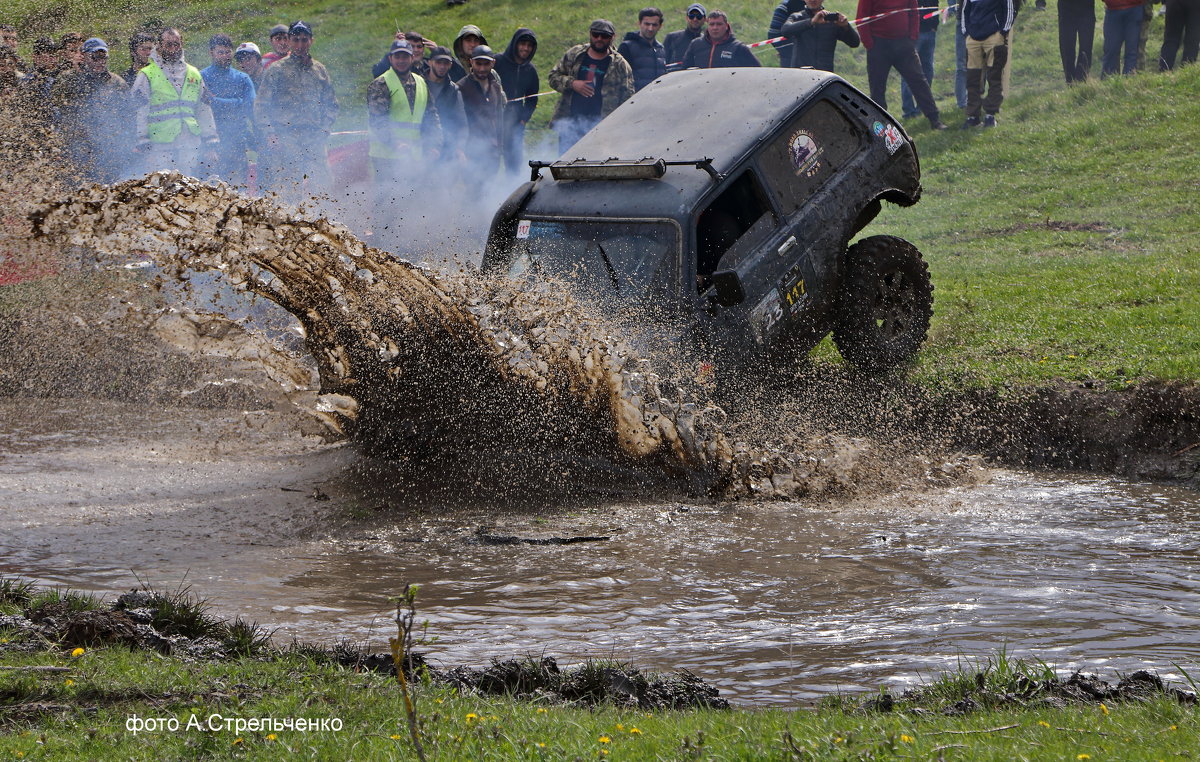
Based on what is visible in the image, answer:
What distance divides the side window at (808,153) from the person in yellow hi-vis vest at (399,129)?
6.47 m

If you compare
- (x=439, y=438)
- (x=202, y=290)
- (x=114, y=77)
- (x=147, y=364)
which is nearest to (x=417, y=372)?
(x=439, y=438)

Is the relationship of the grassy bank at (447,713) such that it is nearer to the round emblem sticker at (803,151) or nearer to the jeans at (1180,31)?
the round emblem sticker at (803,151)

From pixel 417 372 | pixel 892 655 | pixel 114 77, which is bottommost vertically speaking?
pixel 892 655

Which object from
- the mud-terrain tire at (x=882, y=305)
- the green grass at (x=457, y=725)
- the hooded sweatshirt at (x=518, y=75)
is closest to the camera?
the green grass at (x=457, y=725)

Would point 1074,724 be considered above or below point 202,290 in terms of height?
below

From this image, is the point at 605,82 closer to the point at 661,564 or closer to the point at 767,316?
the point at 767,316

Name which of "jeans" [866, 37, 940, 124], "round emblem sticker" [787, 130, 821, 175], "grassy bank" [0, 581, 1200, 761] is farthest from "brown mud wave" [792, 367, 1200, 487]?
"jeans" [866, 37, 940, 124]

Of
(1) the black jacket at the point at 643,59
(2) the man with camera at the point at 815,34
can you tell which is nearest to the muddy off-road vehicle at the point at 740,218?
(1) the black jacket at the point at 643,59

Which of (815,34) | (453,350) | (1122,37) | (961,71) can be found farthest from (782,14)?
(453,350)

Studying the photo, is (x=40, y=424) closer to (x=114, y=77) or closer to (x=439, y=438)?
(x=439, y=438)

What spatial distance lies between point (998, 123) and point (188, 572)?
1433 cm

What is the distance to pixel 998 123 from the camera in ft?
57.4

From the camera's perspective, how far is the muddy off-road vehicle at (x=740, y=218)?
7.68 m

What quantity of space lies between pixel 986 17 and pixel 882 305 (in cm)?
943
